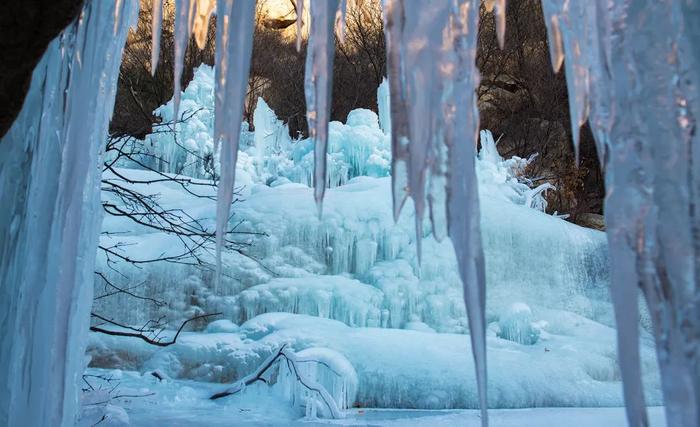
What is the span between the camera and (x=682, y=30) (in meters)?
0.92

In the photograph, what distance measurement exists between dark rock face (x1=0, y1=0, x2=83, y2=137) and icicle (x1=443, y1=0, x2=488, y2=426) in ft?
2.01

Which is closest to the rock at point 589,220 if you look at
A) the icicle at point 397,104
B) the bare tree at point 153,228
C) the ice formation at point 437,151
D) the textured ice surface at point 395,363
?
the textured ice surface at point 395,363

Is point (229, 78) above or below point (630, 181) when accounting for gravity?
above

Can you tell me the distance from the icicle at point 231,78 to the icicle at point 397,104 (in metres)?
0.32

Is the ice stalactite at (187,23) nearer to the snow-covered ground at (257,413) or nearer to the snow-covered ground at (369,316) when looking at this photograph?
the snow-covered ground at (369,316)

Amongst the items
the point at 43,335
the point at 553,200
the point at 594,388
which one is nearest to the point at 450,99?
the point at 43,335

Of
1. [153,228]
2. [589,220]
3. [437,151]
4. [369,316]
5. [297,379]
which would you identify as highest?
[589,220]

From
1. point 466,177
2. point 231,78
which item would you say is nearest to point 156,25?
point 231,78

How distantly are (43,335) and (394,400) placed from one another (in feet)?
13.7

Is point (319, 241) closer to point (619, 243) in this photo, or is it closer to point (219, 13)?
point (219, 13)

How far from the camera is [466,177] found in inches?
44.0

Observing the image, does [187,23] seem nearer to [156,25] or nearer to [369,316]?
[156,25]

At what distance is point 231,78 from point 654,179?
832 mm

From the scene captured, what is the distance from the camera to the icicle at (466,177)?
1055 mm
